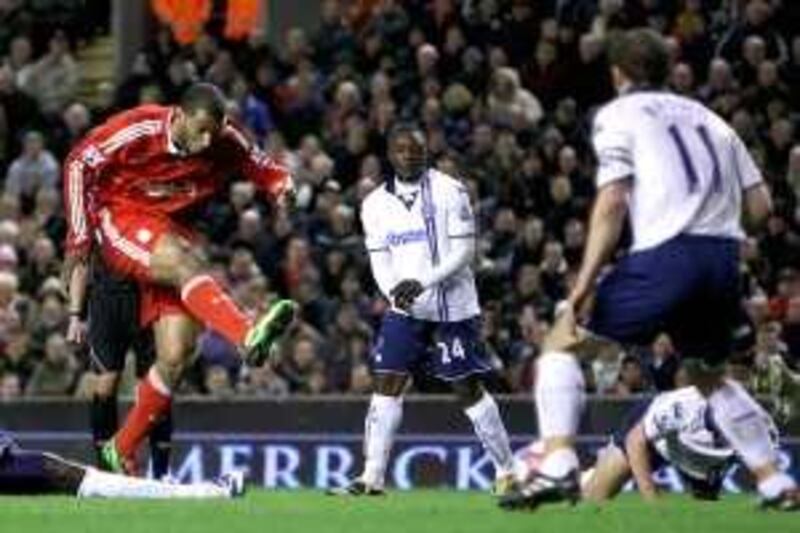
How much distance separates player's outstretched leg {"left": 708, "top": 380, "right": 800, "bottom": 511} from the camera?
10703 mm

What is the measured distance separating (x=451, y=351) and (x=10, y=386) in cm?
637

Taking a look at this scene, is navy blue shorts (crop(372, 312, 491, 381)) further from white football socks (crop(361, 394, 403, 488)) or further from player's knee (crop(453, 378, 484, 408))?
white football socks (crop(361, 394, 403, 488))

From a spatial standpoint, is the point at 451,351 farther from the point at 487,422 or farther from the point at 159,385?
the point at 159,385

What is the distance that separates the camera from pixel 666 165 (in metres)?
10.3

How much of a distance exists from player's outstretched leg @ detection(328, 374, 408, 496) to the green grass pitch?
186cm

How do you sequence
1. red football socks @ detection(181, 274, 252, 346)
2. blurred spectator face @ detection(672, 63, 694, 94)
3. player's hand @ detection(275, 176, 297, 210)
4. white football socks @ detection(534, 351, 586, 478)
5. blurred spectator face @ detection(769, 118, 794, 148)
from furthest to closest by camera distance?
blurred spectator face @ detection(672, 63, 694, 94) → blurred spectator face @ detection(769, 118, 794, 148) → player's hand @ detection(275, 176, 297, 210) → red football socks @ detection(181, 274, 252, 346) → white football socks @ detection(534, 351, 586, 478)

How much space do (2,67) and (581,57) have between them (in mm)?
5813

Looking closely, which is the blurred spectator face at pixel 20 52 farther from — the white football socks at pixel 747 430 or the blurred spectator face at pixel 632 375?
the white football socks at pixel 747 430

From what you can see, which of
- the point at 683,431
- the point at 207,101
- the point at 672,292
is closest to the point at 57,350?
the point at 207,101

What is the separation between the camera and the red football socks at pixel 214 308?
12.9m

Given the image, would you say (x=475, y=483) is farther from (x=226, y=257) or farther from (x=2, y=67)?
(x=2, y=67)

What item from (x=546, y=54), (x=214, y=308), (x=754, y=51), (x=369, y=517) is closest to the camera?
(x=369, y=517)

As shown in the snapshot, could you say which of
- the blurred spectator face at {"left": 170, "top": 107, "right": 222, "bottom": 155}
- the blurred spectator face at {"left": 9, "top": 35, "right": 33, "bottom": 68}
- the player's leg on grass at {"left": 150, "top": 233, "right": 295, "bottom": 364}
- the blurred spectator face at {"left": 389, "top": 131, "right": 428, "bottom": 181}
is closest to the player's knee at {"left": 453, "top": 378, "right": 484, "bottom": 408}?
the blurred spectator face at {"left": 389, "top": 131, "right": 428, "bottom": 181}

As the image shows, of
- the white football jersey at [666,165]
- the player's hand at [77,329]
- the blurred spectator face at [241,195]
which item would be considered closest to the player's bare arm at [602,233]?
the white football jersey at [666,165]
